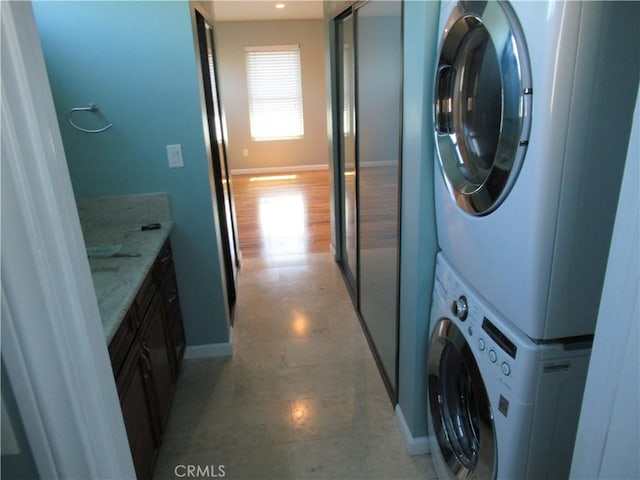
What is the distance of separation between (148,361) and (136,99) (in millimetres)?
1252

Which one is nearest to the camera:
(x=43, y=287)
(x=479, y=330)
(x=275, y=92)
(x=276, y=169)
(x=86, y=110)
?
(x=43, y=287)

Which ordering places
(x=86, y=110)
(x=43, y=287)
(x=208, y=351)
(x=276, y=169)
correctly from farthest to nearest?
(x=276, y=169)
(x=208, y=351)
(x=86, y=110)
(x=43, y=287)

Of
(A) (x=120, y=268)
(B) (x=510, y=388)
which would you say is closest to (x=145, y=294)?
(A) (x=120, y=268)

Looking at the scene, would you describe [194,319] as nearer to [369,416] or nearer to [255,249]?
[369,416]

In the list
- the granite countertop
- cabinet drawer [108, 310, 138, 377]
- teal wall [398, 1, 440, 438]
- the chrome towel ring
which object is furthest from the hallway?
the chrome towel ring

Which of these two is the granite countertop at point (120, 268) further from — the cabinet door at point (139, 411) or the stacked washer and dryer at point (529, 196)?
the stacked washer and dryer at point (529, 196)

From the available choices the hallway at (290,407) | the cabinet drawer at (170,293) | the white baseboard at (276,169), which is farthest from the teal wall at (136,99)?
the white baseboard at (276,169)

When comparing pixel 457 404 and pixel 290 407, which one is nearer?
pixel 457 404

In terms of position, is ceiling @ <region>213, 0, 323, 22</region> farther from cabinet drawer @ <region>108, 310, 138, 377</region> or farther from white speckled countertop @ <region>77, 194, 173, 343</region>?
cabinet drawer @ <region>108, 310, 138, 377</region>

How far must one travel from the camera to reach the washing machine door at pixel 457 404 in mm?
1243

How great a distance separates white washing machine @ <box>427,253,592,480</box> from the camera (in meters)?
1.01

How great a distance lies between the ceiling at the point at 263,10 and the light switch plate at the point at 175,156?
13.5 feet

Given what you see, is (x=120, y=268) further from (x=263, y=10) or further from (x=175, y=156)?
(x=263, y=10)

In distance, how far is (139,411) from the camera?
1.55 m
